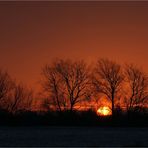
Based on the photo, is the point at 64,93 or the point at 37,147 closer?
the point at 37,147

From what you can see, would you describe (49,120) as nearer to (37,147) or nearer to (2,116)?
(2,116)

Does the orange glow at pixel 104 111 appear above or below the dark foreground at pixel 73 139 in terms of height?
above

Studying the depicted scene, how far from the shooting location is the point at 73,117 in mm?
69875

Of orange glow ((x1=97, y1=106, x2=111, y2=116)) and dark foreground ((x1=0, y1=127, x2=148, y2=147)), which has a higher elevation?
orange glow ((x1=97, y1=106, x2=111, y2=116))

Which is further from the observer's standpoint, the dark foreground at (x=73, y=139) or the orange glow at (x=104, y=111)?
the orange glow at (x=104, y=111)

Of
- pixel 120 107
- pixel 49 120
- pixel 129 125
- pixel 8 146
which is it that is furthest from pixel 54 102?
pixel 8 146

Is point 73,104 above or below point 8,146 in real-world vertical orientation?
above

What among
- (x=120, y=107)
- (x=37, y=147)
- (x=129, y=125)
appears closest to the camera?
(x=37, y=147)

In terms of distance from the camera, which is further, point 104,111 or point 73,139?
A: point 104,111

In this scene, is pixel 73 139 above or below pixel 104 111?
below

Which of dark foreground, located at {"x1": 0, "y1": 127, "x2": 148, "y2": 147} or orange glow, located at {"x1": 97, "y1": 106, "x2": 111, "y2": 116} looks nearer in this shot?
dark foreground, located at {"x1": 0, "y1": 127, "x2": 148, "y2": 147}

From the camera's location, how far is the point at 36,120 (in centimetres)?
6725

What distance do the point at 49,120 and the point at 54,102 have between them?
63.1 feet

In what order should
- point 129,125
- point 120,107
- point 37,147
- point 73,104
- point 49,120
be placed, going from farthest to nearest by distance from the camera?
point 73,104 → point 120,107 → point 49,120 → point 129,125 → point 37,147
